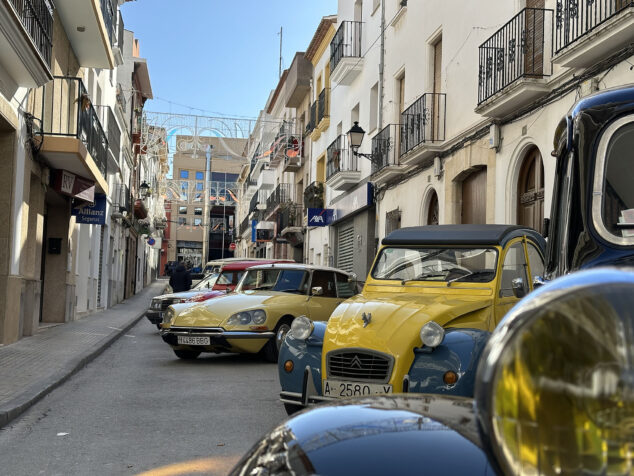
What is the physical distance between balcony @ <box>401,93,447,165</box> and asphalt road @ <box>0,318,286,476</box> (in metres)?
7.05

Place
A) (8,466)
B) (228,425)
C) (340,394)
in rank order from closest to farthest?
1. (8,466)
2. (340,394)
3. (228,425)

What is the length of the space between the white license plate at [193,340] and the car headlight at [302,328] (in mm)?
4184

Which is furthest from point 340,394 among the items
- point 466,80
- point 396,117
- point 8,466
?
point 396,117

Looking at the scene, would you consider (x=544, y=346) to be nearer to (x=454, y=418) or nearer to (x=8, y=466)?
(x=454, y=418)

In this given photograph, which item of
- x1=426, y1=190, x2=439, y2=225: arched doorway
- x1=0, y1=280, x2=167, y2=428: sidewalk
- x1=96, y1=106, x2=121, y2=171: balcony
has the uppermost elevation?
x1=96, y1=106, x2=121, y2=171: balcony

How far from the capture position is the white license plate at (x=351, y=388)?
19.1 feet

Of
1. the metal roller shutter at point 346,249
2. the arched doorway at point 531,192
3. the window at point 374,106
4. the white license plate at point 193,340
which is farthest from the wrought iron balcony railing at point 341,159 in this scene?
the white license plate at point 193,340

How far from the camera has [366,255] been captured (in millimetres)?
22031

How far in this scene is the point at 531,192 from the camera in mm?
12055

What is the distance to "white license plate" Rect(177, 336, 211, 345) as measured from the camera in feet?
34.4

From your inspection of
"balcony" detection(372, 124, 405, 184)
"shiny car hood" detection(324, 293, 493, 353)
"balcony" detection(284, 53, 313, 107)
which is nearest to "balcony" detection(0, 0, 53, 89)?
"shiny car hood" detection(324, 293, 493, 353)

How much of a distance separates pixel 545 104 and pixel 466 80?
3622mm

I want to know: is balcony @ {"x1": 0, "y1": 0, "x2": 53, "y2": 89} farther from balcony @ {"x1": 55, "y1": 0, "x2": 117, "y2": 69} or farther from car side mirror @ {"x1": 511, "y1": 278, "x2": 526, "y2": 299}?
car side mirror @ {"x1": 511, "y1": 278, "x2": 526, "y2": 299}

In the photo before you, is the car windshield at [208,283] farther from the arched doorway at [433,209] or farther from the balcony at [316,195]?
the balcony at [316,195]
